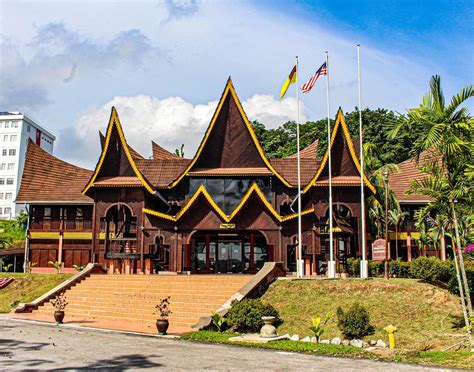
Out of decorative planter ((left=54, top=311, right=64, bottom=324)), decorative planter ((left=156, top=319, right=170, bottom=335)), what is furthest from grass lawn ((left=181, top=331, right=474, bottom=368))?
decorative planter ((left=54, top=311, right=64, bottom=324))

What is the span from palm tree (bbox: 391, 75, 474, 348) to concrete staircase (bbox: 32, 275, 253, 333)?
987cm

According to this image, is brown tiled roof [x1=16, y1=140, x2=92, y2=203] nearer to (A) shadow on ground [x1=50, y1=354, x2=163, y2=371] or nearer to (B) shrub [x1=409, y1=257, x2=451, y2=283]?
(B) shrub [x1=409, y1=257, x2=451, y2=283]

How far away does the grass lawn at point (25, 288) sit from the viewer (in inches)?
1049

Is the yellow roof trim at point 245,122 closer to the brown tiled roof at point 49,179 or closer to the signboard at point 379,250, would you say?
the signboard at point 379,250

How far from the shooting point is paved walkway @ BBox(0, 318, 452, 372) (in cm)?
1198

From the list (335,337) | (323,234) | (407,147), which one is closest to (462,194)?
(335,337)

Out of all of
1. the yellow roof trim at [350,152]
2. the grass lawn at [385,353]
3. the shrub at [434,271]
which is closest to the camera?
the grass lawn at [385,353]

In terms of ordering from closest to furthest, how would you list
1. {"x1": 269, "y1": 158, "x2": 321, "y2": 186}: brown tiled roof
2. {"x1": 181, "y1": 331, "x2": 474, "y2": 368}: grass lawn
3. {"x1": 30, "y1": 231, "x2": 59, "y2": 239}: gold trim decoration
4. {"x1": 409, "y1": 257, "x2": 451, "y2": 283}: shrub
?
{"x1": 181, "y1": 331, "x2": 474, "y2": 368}: grass lawn
{"x1": 409, "y1": 257, "x2": 451, "y2": 283}: shrub
{"x1": 269, "y1": 158, "x2": 321, "y2": 186}: brown tiled roof
{"x1": 30, "y1": 231, "x2": 59, "y2": 239}: gold trim decoration

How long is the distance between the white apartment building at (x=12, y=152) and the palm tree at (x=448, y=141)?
297 ft

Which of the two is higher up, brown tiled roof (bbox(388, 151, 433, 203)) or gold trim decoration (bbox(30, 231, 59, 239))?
brown tiled roof (bbox(388, 151, 433, 203))

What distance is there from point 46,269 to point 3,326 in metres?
22.7

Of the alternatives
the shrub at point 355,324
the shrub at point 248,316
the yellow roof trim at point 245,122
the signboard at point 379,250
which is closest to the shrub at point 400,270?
the signboard at point 379,250

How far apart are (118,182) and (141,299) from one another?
11.3 metres

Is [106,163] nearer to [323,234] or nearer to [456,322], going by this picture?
[323,234]
